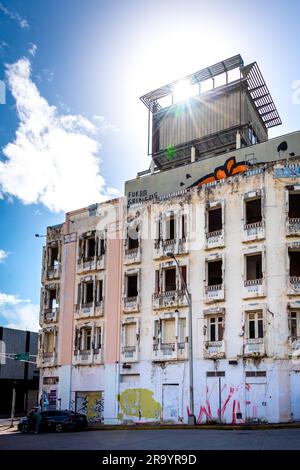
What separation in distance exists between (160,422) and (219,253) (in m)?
11.9

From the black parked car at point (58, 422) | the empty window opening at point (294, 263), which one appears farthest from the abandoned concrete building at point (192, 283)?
the black parked car at point (58, 422)

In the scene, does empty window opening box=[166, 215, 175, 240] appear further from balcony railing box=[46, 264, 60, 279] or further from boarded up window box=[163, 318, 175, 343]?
balcony railing box=[46, 264, 60, 279]

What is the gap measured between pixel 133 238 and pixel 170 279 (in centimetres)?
460

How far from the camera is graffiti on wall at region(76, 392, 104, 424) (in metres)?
43.2

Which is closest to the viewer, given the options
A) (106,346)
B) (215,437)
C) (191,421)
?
(215,437)

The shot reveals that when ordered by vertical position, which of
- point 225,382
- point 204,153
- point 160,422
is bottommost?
point 160,422

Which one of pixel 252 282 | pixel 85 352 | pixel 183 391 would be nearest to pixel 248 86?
pixel 252 282

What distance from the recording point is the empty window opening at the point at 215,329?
38312 mm

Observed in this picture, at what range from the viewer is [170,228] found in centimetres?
4319

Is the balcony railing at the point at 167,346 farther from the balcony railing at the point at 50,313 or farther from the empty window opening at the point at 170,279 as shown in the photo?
→ the balcony railing at the point at 50,313

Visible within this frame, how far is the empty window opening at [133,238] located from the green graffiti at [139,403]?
1049cm

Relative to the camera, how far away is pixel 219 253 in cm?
3934

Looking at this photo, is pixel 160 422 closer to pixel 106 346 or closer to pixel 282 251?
pixel 106 346

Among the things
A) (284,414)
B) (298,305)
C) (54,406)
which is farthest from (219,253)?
(54,406)
